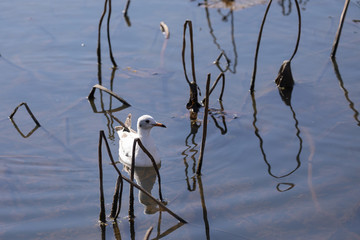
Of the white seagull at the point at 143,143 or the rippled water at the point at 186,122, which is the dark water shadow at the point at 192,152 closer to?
the rippled water at the point at 186,122

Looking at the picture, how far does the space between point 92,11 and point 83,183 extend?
6840 millimetres

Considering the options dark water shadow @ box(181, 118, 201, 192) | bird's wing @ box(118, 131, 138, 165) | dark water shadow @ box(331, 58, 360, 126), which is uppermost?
dark water shadow @ box(331, 58, 360, 126)

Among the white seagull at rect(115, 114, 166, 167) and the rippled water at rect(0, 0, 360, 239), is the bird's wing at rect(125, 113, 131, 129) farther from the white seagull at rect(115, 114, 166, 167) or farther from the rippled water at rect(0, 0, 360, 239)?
the white seagull at rect(115, 114, 166, 167)

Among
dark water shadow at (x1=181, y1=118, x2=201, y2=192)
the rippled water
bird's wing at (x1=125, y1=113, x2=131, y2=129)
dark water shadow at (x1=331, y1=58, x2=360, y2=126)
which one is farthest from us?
dark water shadow at (x1=331, y1=58, x2=360, y2=126)

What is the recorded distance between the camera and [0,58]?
12.2m

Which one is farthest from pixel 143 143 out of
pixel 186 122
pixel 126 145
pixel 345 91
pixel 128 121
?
pixel 345 91

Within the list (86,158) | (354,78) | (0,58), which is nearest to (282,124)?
(354,78)

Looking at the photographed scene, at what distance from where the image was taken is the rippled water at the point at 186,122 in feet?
24.9

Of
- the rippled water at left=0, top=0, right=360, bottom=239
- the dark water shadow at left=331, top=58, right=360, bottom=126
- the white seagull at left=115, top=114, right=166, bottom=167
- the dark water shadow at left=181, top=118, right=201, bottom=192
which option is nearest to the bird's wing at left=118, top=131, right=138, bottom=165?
the white seagull at left=115, top=114, right=166, bottom=167

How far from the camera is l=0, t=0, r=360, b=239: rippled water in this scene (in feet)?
24.9

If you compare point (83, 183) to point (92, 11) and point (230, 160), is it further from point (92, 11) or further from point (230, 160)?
point (92, 11)

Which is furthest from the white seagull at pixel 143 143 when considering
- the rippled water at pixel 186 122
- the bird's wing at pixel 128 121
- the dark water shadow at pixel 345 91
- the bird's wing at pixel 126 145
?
the dark water shadow at pixel 345 91

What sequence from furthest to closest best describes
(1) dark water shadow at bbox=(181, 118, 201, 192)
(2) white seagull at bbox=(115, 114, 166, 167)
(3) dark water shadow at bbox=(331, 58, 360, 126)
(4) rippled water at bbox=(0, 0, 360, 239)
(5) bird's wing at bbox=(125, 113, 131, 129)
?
(3) dark water shadow at bbox=(331, 58, 360, 126) → (5) bird's wing at bbox=(125, 113, 131, 129) → (2) white seagull at bbox=(115, 114, 166, 167) → (1) dark water shadow at bbox=(181, 118, 201, 192) → (4) rippled water at bbox=(0, 0, 360, 239)

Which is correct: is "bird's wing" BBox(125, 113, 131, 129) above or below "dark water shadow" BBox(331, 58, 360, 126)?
below
